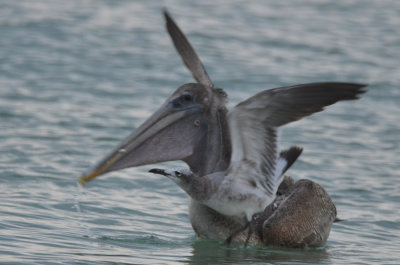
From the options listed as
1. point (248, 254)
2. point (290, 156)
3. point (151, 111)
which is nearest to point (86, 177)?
point (248, 254)

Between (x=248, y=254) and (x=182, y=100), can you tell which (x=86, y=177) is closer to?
(x=182, y=100)

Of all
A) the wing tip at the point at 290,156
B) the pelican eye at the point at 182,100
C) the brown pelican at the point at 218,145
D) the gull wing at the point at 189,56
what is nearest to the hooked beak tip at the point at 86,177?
the brown pelican at the point at 218,145

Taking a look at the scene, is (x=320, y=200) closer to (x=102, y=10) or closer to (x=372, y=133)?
(x=372, y=133)

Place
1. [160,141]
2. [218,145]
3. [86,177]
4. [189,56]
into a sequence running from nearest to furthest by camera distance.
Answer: [86,177], [160,141], [218,145], [189,56]

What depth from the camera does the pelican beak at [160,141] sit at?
19.0 feet

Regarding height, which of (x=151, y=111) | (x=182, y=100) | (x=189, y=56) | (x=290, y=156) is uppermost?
(x=189, y=56)

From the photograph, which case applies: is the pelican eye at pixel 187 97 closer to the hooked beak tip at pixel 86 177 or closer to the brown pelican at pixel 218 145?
the brown pelican at pixel 218 145

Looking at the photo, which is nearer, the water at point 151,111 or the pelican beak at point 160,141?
the pelican beak at point 160,141

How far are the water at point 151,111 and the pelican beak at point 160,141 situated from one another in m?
0.71

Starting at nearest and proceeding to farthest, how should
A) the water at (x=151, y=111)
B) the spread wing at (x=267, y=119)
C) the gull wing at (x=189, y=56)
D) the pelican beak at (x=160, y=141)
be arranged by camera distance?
the spread wing at (x=267, y=119) → the pelican beak at (x=160, y=141) → the water at (x=151, y=111) → the gull wing at (x=189, y=56)

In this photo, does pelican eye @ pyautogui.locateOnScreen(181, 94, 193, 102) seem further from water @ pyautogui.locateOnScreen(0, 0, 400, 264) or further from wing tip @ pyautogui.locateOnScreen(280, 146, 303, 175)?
water @ pyautogui.locateOnScreen(0, 0, 400, 264)

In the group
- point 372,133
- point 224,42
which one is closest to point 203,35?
point 224,42

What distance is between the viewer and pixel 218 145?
654cm

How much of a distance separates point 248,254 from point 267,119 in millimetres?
1257
